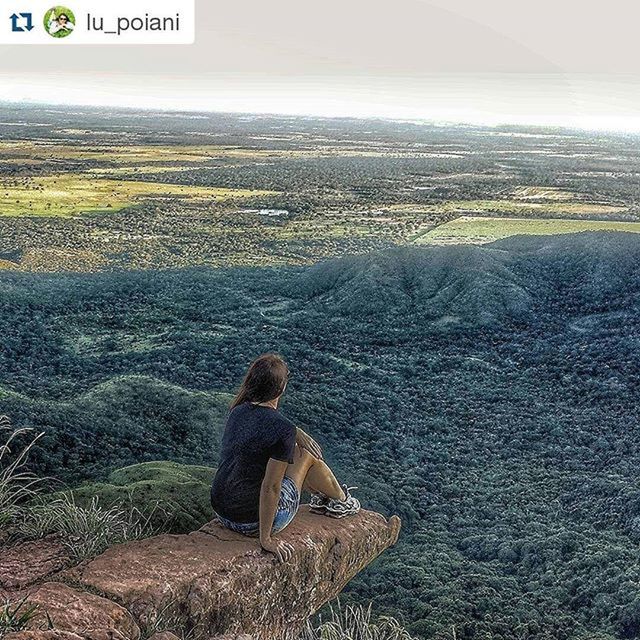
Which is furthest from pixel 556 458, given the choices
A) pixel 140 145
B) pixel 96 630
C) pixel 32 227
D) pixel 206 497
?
pixel 140 145

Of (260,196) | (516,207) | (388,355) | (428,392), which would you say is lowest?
(428,392)

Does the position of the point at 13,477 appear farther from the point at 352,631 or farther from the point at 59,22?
the point at 59,22

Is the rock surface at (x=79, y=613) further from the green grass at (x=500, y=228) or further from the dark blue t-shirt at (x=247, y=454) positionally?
the green grass at (x=500, y=228)

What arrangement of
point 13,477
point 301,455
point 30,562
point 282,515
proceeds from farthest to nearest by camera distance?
point 13,477 < point 301,455 < point 282,515 < point 30,562

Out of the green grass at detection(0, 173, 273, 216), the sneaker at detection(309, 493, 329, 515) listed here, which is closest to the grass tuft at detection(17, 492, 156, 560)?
the sneaker at detection(309, 493, 329, 515)

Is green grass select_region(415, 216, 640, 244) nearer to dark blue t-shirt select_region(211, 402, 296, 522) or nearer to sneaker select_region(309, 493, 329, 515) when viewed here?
sneaker select_region(309, 493, 329, 515)

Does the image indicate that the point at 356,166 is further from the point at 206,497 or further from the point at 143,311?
the point at 206,497

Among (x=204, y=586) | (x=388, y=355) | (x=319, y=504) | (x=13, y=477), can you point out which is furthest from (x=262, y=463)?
(x=388, y=355)
